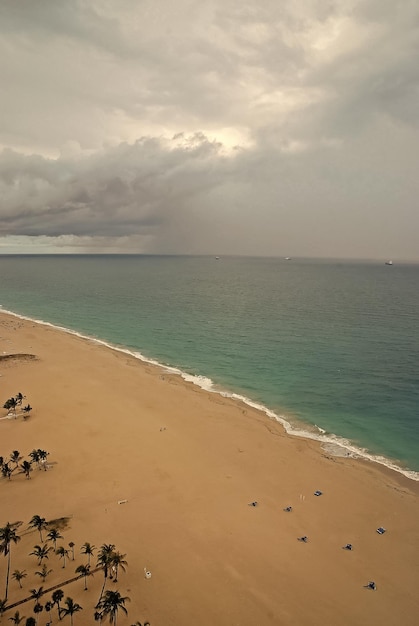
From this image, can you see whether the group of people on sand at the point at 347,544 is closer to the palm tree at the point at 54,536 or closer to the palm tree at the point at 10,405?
the palm tree at the point at 54,536

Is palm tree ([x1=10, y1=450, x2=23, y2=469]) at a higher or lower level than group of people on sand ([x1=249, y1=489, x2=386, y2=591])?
higher

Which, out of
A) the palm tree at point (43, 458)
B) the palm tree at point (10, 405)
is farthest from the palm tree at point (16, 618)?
the palm tree at point (10, 405)

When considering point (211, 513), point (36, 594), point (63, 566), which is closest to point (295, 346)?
point (211, 513)

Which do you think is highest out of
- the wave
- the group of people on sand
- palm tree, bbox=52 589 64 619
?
palm tree, bbox=52 589 64 619

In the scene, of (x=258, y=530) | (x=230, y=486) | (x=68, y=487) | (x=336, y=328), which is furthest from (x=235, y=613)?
(x=336, y=328)

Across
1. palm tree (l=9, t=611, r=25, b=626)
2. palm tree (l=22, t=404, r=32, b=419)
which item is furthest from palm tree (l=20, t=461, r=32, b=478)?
palm tree (l=9, t=611, r=25, b=626)

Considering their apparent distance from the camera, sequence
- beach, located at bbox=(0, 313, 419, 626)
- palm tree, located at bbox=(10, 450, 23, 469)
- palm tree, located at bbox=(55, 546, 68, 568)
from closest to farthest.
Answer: beach, located at bbox=(0, 313, 419, 626)
palm tree, located at bbox=(55, 546, 68, 568)
palm tree, located at bbox=(10, 450, 23, 469)

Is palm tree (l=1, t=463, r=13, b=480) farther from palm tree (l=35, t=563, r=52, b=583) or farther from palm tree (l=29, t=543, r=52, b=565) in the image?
palm tree (l=35, t=563, r=52, b=583)
